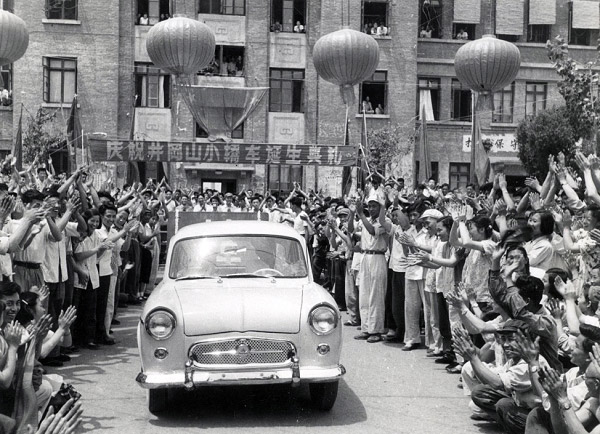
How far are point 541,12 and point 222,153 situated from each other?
23.8 m

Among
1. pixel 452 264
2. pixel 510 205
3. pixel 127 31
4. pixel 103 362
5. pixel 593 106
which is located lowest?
pixel 103 362

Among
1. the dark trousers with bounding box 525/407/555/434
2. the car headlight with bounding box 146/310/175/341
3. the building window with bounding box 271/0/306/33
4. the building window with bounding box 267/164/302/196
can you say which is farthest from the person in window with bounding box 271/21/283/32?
the dark trousers with bounding box 525/407/555/434

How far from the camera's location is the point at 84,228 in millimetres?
10508

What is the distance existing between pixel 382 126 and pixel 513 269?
2852cm

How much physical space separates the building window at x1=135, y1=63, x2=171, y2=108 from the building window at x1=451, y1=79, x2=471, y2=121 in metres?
12.6

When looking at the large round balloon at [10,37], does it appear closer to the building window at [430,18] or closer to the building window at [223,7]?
the building window at [223,7]

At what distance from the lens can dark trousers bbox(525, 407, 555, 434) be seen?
17.4 feet

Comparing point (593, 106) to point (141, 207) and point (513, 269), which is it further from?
point (513, 269)

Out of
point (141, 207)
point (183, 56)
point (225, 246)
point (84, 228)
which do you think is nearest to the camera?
point (225, 246)

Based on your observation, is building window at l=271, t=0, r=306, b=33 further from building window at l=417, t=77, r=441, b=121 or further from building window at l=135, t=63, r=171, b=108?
building window at l=417, t=77, r=441, b=121

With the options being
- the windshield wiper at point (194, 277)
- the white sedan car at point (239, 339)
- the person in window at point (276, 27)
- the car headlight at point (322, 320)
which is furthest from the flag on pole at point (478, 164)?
the person in window at point (276, 27)

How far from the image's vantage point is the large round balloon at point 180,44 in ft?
63.1

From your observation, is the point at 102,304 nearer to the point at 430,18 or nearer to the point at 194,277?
the point at 194,277

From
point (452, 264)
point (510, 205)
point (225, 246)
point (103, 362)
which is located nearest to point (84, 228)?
point (103, 362)
